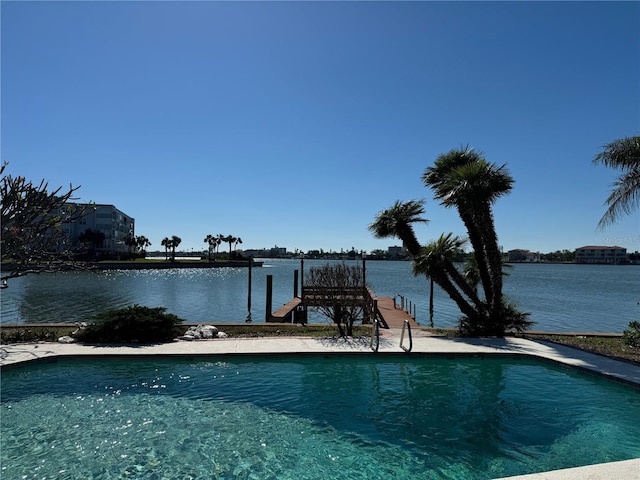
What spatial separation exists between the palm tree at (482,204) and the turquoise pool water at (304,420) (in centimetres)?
490

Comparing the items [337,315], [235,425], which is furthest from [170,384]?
[337,315]

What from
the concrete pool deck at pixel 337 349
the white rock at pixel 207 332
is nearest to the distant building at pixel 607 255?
the concrete pool deck at pixel 337 349

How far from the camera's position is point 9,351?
483 inches

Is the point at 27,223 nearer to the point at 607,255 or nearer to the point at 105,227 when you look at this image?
A: the point at 105,227

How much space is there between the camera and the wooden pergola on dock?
1620 centimetres

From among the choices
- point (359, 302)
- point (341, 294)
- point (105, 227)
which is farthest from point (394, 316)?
point (105, 227)

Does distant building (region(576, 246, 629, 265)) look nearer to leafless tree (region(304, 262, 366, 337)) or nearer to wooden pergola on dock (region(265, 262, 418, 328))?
wooden pergola on dock (region(265, 262, 418, 328))

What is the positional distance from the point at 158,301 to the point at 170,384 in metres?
32.3

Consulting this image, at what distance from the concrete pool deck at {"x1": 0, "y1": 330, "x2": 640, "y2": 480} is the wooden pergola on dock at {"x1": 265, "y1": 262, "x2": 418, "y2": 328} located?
5.10ft

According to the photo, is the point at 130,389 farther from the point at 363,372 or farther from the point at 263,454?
the point at 363,372

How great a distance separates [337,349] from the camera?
12656 mm

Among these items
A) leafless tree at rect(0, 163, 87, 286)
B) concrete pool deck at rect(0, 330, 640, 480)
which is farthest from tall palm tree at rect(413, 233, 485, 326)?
leafless tree at rect(0, 163, 87, 286)

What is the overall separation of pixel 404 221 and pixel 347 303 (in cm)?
471

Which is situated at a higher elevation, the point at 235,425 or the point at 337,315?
the point at 337,315
